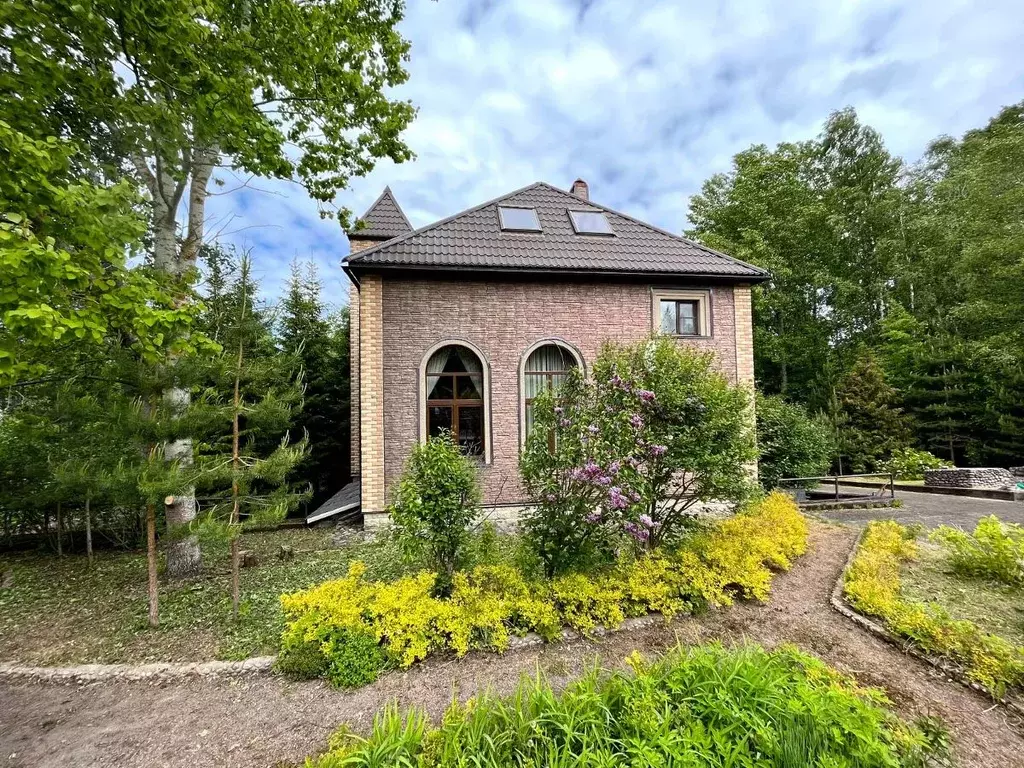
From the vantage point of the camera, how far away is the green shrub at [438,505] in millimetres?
4297

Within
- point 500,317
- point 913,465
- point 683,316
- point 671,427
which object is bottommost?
point 913,465

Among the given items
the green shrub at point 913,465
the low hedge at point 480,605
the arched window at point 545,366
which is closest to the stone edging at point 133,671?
the low hedge at point 480,605

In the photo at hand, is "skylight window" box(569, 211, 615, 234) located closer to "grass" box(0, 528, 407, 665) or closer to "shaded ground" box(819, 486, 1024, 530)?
"shaded ground" box(819, 486, 1024, 530)

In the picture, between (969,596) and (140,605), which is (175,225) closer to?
(140,605)

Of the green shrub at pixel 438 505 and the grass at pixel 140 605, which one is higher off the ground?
the green shrub at pixel 438 505

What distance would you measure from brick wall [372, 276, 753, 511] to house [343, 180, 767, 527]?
0.08 feet

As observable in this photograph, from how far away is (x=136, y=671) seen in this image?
369cm

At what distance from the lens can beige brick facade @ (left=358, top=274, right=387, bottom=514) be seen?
835cm

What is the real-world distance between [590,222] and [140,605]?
1138cm

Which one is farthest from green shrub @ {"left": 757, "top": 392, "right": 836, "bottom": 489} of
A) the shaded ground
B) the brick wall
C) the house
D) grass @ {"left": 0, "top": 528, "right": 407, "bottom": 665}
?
grass @ {"left": 0, "top": 528, "right": 407, "bottom": 665}

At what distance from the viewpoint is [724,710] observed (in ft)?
8.50

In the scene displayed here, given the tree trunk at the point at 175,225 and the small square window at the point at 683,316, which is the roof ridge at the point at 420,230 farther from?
the small square window at the point at 683,316

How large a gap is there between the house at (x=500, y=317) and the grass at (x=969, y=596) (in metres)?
5.51

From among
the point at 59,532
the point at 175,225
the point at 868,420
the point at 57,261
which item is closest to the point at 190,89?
the point at 175,225
